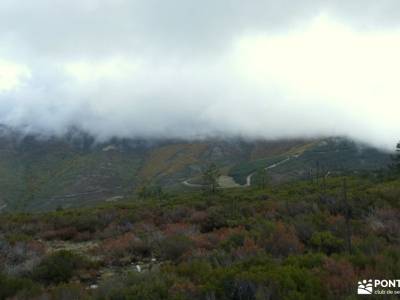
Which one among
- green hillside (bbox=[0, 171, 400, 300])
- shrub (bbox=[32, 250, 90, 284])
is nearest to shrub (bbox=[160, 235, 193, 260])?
green hillside (bbox=[0, 171, 400, 300])

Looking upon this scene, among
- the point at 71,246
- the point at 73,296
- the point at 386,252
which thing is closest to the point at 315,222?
the point at 386,252

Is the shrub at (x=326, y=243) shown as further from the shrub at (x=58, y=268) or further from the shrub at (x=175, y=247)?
the shrub at (x=58, y=268)

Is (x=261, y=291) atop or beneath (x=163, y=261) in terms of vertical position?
atop

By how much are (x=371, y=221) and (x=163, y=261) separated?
244 inches

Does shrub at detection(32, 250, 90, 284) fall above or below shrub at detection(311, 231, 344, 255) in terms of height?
below

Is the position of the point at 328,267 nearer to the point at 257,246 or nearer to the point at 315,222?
the point at 257,246

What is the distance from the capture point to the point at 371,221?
43.3ft

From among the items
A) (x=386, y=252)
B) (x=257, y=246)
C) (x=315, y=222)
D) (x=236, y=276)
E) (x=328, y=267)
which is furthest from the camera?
(x=315, y=222)

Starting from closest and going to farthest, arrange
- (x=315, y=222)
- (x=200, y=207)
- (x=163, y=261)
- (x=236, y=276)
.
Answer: (x=236, y=276)
(x=163, y=261)
(x=315, y=222)
(x=200, y=207)
